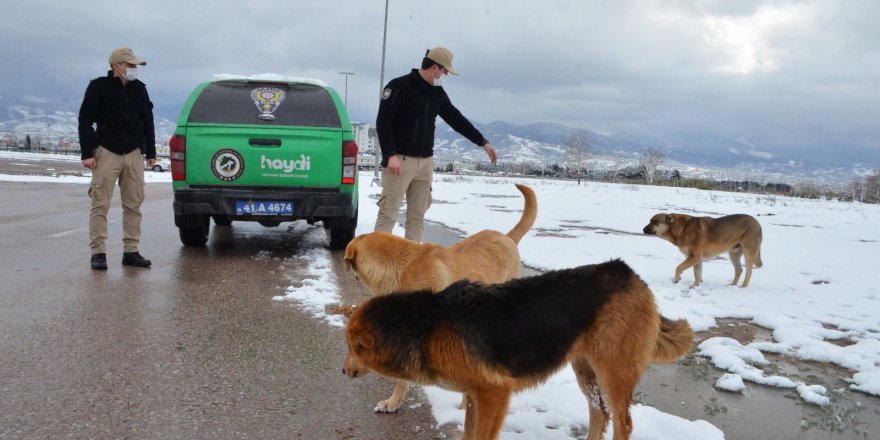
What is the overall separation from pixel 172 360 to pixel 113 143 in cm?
382

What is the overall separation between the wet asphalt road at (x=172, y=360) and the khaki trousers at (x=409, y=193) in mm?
874

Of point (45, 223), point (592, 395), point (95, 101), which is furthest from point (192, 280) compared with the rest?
point (45, 223)

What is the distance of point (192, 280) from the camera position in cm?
625

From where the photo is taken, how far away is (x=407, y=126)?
18.1 feet

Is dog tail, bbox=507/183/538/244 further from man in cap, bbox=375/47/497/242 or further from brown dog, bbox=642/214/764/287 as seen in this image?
brown dog, bbox=642/214/764/287

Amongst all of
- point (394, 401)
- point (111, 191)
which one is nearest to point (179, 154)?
point (111, 191)

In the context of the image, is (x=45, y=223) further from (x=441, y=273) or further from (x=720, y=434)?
(x=720, y=434)

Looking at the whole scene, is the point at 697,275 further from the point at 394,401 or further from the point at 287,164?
the point at 394,401

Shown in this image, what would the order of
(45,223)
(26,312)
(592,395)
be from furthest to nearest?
(45,223)
(26,312)
(592,395)

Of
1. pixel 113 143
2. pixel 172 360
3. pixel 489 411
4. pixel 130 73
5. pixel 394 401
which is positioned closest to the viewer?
pixel 489 411

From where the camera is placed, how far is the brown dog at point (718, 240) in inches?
323

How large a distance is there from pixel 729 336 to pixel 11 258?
→ 26.4ft

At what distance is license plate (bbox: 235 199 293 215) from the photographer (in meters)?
7.27

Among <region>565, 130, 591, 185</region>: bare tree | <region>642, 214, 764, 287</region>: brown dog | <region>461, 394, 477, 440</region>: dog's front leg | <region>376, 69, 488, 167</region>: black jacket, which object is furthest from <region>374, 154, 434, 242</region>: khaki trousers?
<region>565, 130, 591, 185</region>: bare tree
